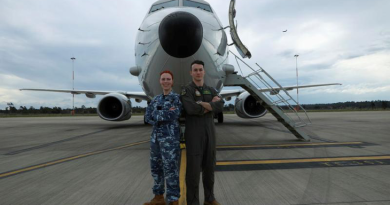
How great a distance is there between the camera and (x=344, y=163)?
4734 millimetres

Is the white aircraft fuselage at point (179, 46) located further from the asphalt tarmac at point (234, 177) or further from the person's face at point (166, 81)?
the person's face at point (166, 81)

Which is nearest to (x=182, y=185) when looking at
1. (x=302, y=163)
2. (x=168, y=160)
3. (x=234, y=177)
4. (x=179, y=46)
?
(x=234, y=177)

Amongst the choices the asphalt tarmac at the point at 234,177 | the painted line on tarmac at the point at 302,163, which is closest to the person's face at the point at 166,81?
the asphalt tarmac at the point at 234,177

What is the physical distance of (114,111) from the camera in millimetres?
13789

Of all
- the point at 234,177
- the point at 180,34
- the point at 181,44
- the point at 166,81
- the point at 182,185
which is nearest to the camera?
the point at 166,81

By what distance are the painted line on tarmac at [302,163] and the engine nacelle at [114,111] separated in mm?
9074

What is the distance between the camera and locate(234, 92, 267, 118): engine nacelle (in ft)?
41.9

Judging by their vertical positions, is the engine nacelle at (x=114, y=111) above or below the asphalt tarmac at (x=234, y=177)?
above

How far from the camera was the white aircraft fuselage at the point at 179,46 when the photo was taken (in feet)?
15.8

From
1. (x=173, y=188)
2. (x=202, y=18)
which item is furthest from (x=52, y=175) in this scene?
(x=202, y=18)

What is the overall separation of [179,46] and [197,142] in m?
2.62

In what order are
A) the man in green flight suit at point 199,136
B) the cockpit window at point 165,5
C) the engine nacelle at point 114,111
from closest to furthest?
the man in green flight suit at point 199,136, the cockpit window at point 165,5, the engine nacelle at point 114,111

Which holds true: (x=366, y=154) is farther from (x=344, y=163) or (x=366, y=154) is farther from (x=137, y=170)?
(x=137, y=170)

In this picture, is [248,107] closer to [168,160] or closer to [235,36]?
[235,36]
